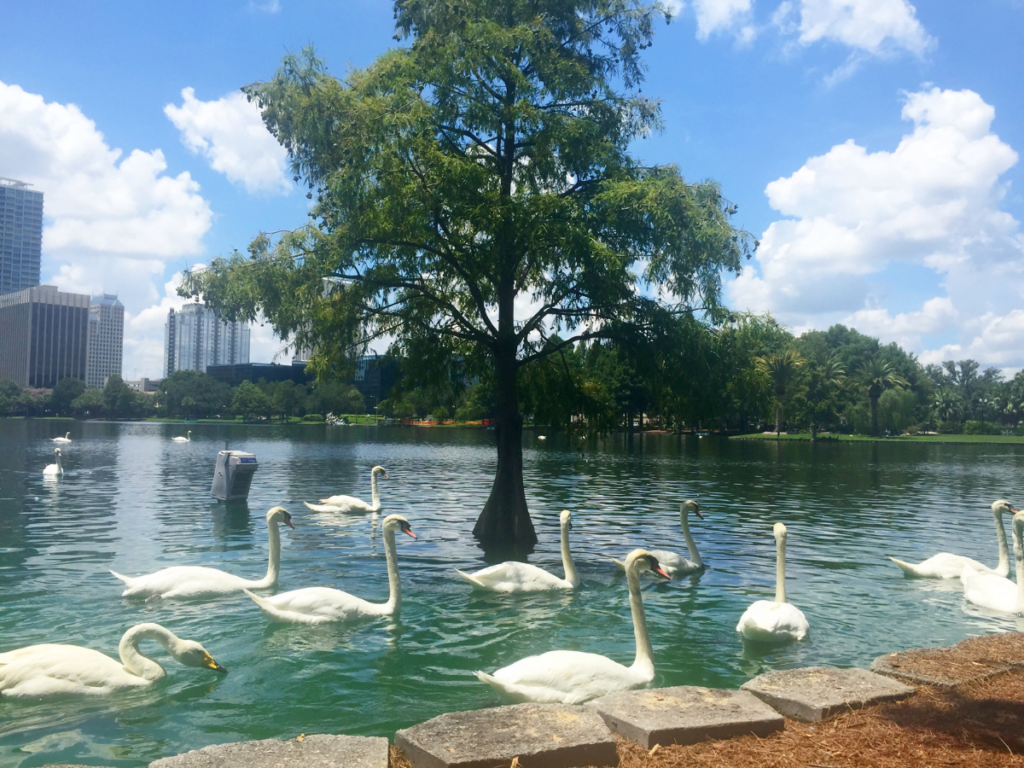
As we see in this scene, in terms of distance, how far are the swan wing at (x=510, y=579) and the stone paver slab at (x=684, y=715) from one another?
597cm

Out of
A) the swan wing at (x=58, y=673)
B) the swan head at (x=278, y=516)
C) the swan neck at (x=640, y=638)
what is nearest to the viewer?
the swan wing at (x=58, y=673)

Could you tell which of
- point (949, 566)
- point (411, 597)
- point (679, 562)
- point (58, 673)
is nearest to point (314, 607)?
point (411, 597)

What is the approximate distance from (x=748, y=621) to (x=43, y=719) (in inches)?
280

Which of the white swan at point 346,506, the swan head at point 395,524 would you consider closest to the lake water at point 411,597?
the white swan at point 346,506

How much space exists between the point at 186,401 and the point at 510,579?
548ft

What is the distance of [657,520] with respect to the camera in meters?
21.2

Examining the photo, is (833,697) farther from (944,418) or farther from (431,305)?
(944,418)

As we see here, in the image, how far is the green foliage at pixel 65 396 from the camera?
180 meters

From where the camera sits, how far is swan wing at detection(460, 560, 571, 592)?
1159 centimetres

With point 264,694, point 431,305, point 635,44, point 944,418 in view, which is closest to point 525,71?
point 635,44

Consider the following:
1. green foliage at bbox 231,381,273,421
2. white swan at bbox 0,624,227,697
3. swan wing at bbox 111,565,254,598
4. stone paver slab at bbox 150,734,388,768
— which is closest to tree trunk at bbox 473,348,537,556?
swan wing at bbox 111,565,254,598

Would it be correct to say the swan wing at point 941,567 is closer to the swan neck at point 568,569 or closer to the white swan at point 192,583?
the swan neck at point 568,569

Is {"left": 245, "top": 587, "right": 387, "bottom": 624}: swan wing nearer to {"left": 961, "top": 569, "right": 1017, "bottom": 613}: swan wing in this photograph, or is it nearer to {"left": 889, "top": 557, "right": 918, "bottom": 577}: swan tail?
{"left": 961, "top": 569, "right": 1017, "bottom": 613}: swan wing

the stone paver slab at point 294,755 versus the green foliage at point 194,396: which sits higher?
the green foliage at point 194,396
